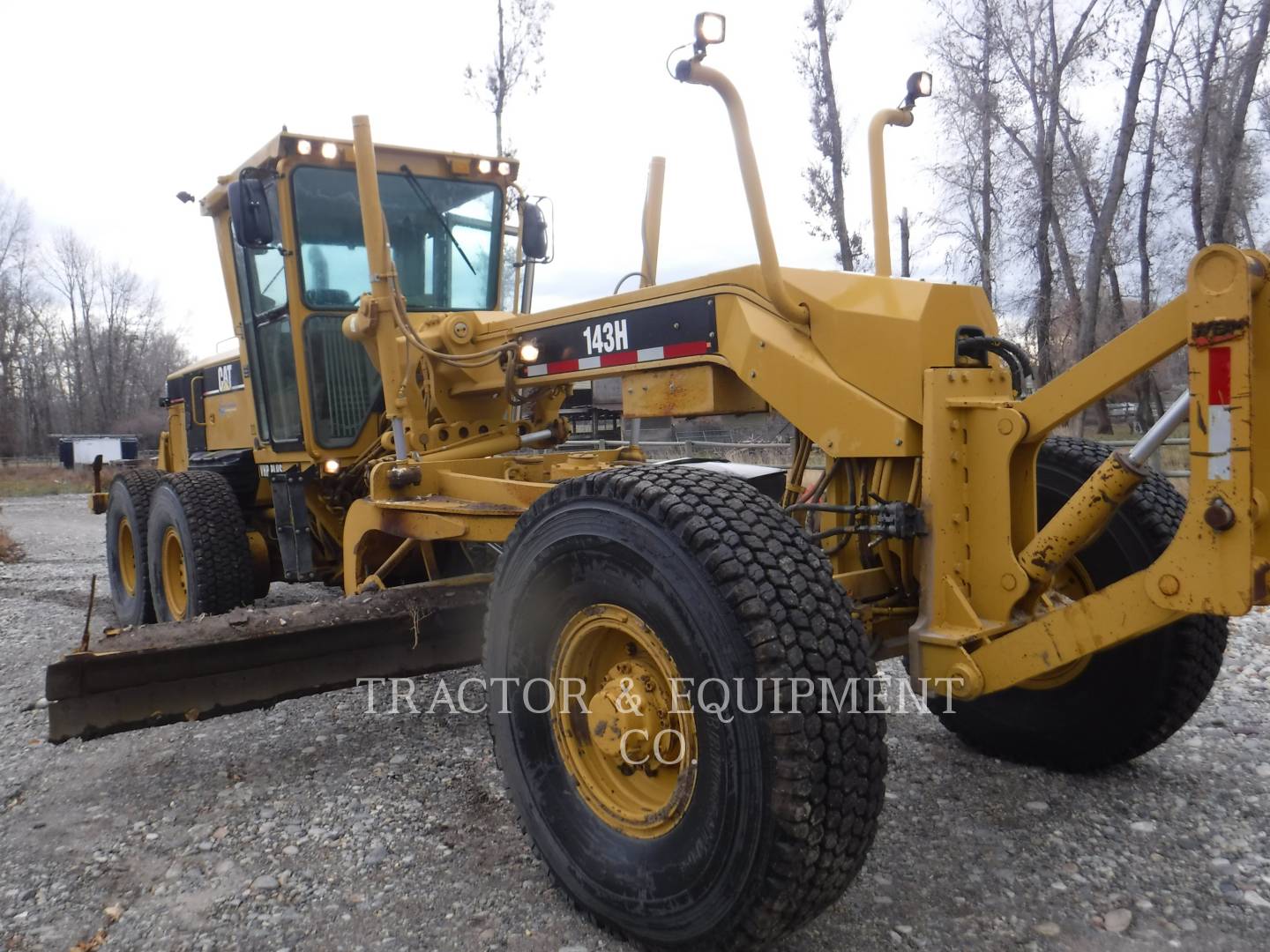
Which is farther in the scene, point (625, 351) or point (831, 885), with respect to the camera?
point (625, 351)

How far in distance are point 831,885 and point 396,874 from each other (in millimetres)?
1454

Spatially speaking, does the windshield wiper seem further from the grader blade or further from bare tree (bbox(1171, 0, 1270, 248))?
bare tree (bbox(1171, 0, 1270, 248))

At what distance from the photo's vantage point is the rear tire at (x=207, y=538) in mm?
5590

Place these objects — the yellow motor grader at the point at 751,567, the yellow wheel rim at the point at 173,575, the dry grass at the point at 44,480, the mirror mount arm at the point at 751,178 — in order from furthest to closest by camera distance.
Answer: the dry grass at the point at 44,480 < the yellow wheel rim at the point at 173,575 < the mirror mount arm at the point at 751,178 < the yellow motor grader at the point at 751,567

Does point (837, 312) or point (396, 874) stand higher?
point (837, 312)

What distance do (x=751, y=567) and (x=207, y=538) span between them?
4224 mm

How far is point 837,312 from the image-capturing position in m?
3.06

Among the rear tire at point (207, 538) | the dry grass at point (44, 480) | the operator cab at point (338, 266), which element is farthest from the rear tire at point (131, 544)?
the dry grass at point (44, 480)

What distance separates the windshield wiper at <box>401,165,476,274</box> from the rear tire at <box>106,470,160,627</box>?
A: 8.59 ft

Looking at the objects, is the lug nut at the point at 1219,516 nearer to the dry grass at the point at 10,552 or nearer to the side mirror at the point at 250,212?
the side mirror at the point at 250,212

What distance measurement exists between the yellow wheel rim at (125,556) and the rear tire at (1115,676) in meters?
5.94

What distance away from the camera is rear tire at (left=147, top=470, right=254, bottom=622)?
5590 millimetres

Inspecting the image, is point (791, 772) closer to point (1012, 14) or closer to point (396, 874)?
point (396, 874)

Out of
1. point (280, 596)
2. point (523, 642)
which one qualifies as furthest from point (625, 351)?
point (280, 596)
